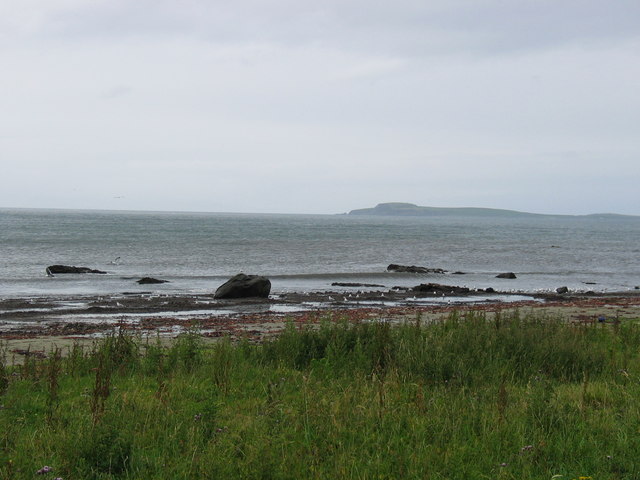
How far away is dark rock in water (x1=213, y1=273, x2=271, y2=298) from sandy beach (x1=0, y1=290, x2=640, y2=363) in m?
0.70

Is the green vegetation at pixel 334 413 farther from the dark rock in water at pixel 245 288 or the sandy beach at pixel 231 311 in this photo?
the dark rock in water at pixel 245 288

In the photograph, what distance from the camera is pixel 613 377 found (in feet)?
26.2

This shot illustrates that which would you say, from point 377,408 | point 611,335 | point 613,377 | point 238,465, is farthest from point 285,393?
point 611,335

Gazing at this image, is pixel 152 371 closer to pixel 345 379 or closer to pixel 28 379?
pixel 28 379

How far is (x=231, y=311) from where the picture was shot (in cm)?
2356

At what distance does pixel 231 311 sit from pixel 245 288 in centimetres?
427

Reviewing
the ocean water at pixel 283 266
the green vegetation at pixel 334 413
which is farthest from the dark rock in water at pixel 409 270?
the green vegetation at pixel 334 413

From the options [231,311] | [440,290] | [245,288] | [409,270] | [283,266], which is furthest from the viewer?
[283,266]

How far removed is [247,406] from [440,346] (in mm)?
3190

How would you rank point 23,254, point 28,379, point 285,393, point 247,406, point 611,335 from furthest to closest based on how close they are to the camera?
1. point 23,254
2. point 611,335
3. point 28,379
4. point 285,393
5. point 247,406

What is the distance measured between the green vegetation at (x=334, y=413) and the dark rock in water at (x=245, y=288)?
18499 millimetres

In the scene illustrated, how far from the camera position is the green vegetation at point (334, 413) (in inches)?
185

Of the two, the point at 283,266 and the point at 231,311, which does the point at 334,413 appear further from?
the point at 283,266

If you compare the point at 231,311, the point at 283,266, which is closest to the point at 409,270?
the point at 283,266
